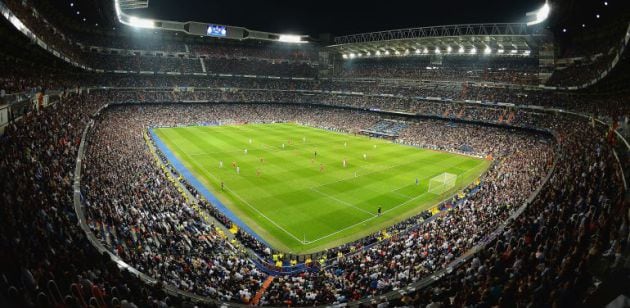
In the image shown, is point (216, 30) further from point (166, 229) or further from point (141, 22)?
point (166, 229)

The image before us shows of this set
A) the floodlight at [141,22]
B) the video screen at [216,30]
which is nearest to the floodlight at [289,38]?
the video screen at [216,30]

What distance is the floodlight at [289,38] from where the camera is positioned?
9888cm

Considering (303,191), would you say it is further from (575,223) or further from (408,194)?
(575,223)

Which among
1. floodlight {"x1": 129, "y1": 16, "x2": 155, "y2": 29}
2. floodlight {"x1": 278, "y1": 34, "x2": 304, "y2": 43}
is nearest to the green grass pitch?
floodlight {"x1": 129, "y1": 16, "x2": 155, "y2": 29}

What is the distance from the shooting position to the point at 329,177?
1448 inches

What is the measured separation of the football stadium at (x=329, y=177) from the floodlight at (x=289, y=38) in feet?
95.1

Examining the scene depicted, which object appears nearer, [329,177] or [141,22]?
[329,177]

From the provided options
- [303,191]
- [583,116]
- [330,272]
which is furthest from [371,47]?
[330,272]

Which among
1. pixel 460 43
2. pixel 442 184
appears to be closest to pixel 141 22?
pixel 460 43

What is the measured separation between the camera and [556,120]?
46.7m

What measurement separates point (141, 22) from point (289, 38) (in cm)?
3831

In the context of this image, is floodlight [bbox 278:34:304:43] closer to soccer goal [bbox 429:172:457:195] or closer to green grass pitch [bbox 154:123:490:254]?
green grass pitch [bbox 154:123:490:254]

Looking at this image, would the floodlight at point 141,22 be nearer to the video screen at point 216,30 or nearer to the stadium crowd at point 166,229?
the video screen at point 216,30

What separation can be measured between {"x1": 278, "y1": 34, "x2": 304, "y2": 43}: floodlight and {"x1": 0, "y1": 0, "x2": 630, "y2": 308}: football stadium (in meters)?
29.0
